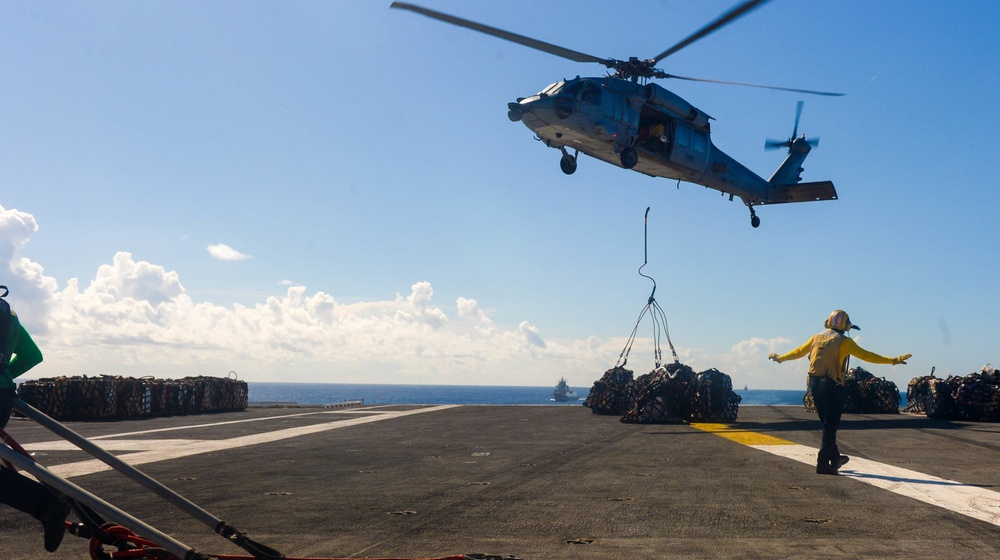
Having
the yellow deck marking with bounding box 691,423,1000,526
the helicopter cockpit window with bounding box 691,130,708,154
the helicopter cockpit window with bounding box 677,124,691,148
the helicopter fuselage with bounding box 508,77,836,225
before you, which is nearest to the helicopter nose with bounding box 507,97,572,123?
the helicopter fuselage with bounding box 508,77,836,225

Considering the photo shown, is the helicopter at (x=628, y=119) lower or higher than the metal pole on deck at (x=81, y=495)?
higher

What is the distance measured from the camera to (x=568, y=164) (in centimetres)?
2384

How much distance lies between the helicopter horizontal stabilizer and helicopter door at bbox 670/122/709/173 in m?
6.12

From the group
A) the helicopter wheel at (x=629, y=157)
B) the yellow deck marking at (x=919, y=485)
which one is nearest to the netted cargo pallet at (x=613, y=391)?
the helicopter wheel at (x=629, y=157)

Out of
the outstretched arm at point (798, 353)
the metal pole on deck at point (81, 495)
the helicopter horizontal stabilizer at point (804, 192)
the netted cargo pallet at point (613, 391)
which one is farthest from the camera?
the helicopter horizontal stabilizer at point (804, 192)

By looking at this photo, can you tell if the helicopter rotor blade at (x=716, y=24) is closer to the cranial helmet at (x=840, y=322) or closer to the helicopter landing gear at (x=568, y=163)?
the helicopter landing gear at (x=568, y=163)

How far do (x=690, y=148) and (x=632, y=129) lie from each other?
3.01 metres

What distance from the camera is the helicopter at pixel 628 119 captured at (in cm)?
2139

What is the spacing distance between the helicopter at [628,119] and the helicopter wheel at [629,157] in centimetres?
3

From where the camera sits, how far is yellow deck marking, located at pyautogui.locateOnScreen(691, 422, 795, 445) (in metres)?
13.7

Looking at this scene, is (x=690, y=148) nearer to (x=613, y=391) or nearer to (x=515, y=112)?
(x=515, y=112)

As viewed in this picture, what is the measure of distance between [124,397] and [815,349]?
2230 centimetres

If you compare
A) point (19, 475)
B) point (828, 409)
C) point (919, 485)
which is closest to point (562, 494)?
point (919, 485)

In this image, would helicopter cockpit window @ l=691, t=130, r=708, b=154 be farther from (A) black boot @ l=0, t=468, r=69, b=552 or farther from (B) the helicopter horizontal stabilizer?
(A) black boot @ l=0, t=468, r=69, b=552
